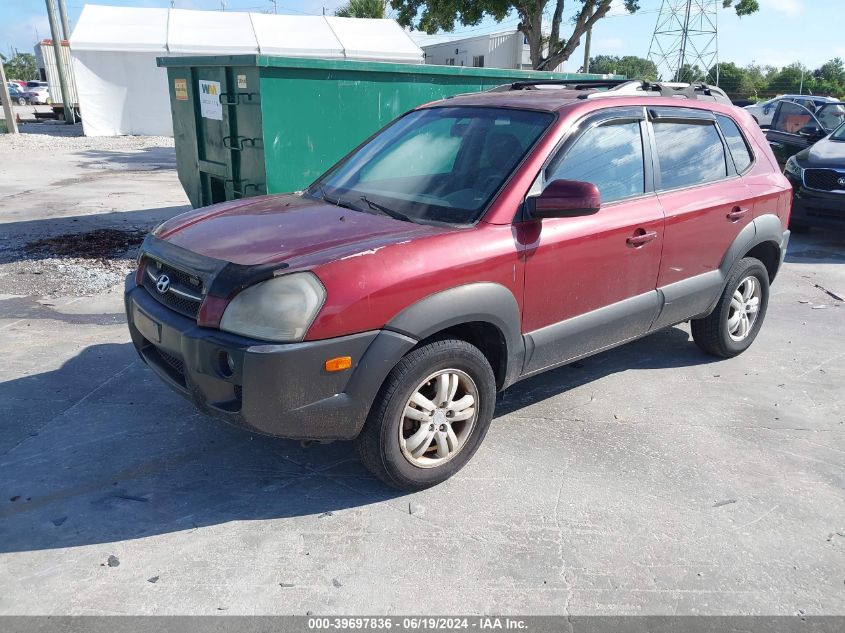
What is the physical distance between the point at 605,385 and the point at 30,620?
11.4 feet

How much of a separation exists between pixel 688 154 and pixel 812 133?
25.9 feet

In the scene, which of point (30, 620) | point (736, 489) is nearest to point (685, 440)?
point (736, 489)

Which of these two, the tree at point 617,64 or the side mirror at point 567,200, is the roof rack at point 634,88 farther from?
the tree at point 617,64

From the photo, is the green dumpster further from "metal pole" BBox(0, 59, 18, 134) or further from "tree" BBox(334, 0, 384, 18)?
"tree" BBox(334, 0, 384, 18)

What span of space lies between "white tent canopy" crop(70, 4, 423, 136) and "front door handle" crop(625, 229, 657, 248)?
21041 millimetres

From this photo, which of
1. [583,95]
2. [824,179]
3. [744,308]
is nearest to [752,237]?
[744,308]

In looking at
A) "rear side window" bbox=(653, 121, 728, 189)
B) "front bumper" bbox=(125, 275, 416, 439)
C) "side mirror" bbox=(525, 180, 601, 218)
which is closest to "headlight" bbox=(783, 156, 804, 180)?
"rear side window" bbox=(653, 121, 728, 189)

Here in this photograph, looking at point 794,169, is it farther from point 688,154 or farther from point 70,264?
point 70,264

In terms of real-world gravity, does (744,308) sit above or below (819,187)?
below

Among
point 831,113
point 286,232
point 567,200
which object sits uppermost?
point 567,200

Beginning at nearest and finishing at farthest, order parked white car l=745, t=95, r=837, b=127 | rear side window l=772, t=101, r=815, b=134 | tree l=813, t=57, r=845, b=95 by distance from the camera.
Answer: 1. rear side window l=772, t=101, r=815, b=134
2. parked white car l=745, t=95, r=837, b=127
3. tree l=813, t=57, r=845, b=95

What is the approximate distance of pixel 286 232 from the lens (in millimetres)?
3279

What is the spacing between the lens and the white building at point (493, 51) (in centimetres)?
3809

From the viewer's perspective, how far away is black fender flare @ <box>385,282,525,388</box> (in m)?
2.98
